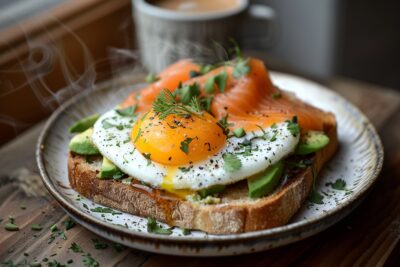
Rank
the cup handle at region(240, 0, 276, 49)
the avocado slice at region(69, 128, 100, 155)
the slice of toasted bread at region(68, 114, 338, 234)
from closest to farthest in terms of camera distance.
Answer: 1. the slice of toasted bread at region(68, 114, 338, 234)
2. the avocado slice at region(69, 128, 100, 155)
3. the cup handle at region(240, 0, 276, 49)

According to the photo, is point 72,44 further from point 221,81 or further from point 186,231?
point 186,231

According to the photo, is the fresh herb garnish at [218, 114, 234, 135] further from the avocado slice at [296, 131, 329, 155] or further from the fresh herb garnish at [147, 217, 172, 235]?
the fresh herb garnish at [147, 217, 172, 235]

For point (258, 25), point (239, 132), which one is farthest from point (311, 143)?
point (258, 25)

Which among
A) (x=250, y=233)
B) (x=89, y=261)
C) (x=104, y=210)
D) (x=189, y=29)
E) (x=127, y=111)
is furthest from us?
(x=189, y=29)

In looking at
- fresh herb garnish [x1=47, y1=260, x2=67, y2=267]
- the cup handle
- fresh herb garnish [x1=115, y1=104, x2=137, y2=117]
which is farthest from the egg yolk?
the cup handle

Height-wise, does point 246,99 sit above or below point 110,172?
above

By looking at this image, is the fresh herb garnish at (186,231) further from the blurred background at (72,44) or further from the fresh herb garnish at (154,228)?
the blurred background at (72,44)
